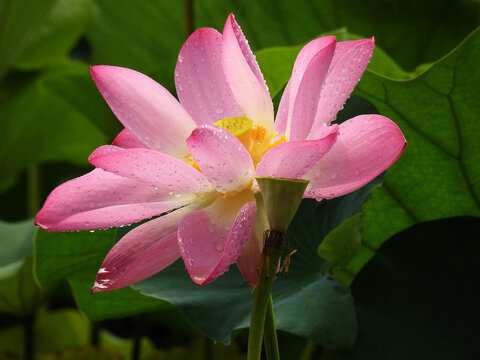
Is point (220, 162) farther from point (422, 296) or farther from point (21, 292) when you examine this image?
point (21, 292)

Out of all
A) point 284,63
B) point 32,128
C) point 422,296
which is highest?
point 284,63

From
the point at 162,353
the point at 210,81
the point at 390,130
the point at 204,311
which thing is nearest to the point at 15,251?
the point at 162,353

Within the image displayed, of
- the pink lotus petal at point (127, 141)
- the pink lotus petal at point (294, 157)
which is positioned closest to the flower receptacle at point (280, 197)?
the pink lotus petal at point (294, 157)

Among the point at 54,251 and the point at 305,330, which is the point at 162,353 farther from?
the point at 305,330

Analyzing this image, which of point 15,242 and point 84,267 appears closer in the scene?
point 84,267

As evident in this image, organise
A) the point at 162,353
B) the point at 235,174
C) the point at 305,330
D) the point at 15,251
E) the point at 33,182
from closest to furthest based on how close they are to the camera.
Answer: the point at 235,174 < the point at 305,330 < the point at 15,251 < the point at 162,353 < the point at 33,182

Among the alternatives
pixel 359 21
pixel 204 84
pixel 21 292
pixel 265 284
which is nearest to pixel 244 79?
pixel 204 84

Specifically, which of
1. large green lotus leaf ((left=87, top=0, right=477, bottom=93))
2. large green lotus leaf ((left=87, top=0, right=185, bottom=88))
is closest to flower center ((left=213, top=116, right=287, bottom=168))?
large green lotus leaf ((left=87, top=0, right=477, bottom=93))
